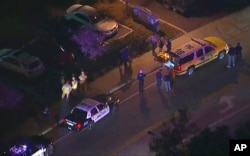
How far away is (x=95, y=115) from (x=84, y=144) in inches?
66.8

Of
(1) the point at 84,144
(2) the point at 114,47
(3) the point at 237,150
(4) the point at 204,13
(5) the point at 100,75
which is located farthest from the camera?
(4) the point at 204,13

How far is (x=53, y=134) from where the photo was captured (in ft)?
106

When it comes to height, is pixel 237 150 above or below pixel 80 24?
above

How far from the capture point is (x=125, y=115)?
33406 millimetres

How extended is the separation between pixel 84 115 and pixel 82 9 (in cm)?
1203

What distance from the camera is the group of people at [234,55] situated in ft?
118

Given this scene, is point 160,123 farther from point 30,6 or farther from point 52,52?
point 30,6

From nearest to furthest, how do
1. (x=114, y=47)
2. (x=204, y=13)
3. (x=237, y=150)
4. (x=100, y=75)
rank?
(x=237, y=150)
(x=100, y=75)
(x=114, y=47)
(x=204, y=13)

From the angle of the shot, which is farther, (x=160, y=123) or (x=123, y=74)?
(x=123, y=74)

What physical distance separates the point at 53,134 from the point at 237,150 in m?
13.9

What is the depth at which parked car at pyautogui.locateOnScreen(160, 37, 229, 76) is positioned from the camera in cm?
3541

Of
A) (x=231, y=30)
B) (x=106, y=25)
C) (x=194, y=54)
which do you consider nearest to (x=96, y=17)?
(x=106, y=25)

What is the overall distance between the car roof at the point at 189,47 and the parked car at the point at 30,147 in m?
9.34

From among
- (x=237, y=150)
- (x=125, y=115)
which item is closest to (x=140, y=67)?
(x=125, y=115)
